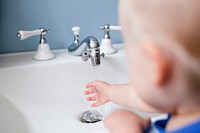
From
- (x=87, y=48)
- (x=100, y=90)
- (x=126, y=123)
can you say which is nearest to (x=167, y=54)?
(x=126, y=123)

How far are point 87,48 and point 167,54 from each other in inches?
19.6

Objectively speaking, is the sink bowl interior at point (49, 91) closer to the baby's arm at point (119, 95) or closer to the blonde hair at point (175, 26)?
the baby's arm at point (119, 95)

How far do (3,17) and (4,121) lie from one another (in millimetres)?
289

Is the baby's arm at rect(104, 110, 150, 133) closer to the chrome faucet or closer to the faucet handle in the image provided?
the chrome faucet

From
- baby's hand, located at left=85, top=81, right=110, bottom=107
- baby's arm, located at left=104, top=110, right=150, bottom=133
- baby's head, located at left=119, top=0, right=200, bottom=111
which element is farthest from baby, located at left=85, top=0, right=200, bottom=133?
baby's hand, located at left=85, top=81, right=110, bottom=107

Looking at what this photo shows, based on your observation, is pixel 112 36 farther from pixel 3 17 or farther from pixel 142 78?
pixel 142 78

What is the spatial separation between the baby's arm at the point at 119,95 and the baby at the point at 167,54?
118 millimetres

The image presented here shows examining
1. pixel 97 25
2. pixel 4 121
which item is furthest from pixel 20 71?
pixel 97 25

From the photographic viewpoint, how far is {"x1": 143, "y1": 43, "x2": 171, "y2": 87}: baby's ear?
34 centimetres

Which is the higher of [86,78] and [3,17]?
[3,17]

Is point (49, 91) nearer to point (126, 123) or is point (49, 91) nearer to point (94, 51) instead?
point (94, 51)

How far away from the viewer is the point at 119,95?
589 mm

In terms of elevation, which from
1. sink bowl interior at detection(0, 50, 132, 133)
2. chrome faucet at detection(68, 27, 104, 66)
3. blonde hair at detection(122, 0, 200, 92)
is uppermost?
blonde hair at detection(122, 0, 200, 92)

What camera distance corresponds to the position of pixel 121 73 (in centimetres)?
91
